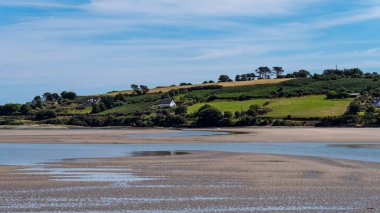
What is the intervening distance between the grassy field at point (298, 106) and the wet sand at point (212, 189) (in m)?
53.6

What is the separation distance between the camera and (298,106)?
284ft

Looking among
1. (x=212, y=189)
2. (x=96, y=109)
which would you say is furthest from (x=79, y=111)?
(x=212, y=189)

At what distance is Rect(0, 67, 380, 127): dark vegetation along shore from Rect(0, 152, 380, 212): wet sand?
50.0 meters

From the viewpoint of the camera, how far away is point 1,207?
614 inches

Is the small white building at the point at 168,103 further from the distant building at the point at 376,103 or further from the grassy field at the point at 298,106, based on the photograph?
the distant building at the point at 376,103

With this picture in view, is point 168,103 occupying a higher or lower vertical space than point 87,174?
higher

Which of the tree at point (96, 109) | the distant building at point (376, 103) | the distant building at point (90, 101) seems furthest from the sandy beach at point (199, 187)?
the distant building at point (90, 101)

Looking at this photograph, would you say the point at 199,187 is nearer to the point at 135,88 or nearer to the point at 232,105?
the point at 232,105

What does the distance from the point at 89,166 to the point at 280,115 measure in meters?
57.7

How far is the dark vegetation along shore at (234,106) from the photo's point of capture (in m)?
78.8

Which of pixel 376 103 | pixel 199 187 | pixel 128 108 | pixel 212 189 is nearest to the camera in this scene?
pixel 212 189

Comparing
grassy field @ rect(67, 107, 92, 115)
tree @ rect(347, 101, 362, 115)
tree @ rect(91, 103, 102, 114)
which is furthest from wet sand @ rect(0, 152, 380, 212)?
grassy field @ rect(67, 107, 92, 115)

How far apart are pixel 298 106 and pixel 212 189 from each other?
6998 centimetres

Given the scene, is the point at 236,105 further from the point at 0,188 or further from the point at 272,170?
the point at 0,188
